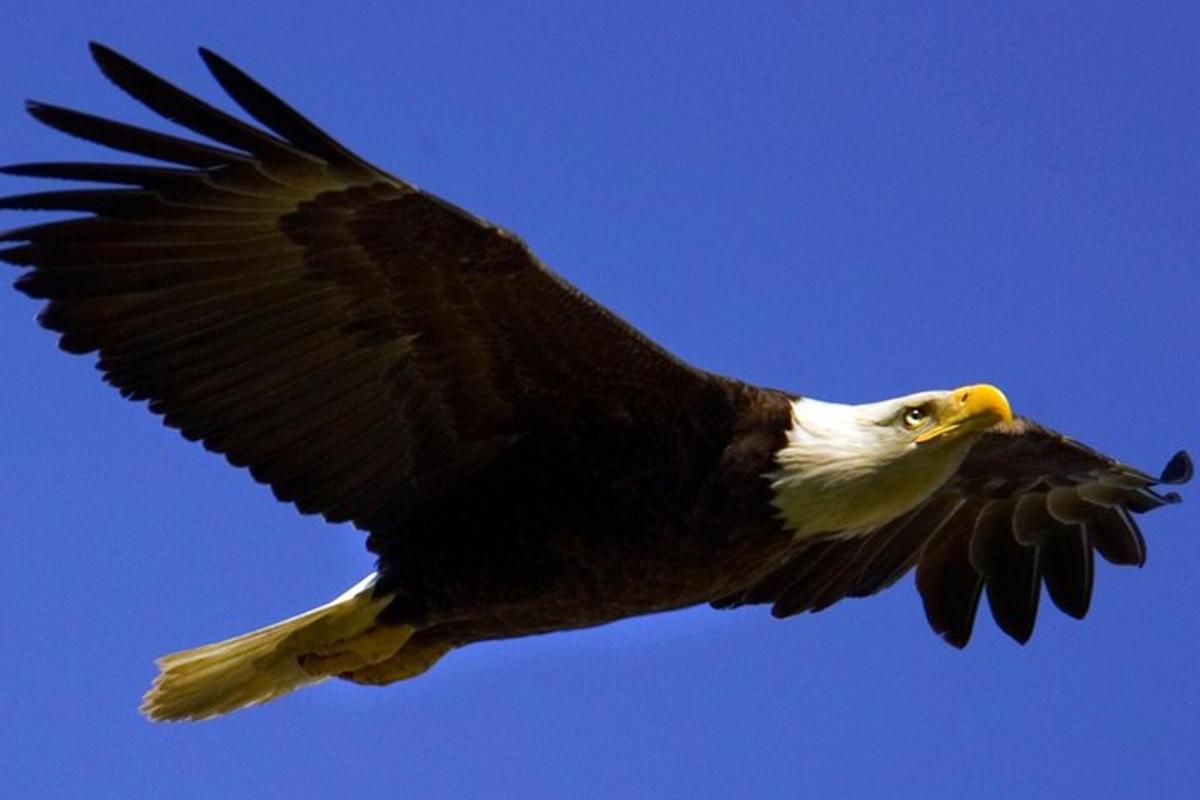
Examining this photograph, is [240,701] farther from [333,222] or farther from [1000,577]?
[1000,577]

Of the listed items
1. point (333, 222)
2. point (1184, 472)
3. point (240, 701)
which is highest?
point (333, 222)

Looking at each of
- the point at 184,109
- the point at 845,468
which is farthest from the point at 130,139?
the point at 845,468

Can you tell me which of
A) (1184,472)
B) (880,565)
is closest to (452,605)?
(880,565)

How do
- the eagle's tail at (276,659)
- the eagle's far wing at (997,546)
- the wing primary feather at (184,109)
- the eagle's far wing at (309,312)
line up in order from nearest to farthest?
the wing primary feather at (184,109), the eagle's far wing at (309,312), the eagle's tail at (276,659), the eagle's far wing at (997,546)

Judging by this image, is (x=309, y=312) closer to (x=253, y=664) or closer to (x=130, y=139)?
(x=130, y=139)

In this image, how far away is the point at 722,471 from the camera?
26.2 ft

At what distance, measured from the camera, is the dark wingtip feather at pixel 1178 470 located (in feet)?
29.8

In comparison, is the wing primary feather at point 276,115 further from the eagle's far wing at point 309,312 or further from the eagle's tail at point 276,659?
the eagle's tail at point 276,659

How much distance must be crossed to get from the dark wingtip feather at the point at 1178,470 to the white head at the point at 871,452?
125 centimetres

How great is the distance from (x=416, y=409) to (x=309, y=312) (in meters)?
0.50

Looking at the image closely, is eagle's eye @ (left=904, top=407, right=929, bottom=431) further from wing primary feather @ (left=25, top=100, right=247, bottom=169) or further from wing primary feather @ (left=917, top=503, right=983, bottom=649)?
wing primary feather @ (left=25, top=100, right=247, bottom=169)

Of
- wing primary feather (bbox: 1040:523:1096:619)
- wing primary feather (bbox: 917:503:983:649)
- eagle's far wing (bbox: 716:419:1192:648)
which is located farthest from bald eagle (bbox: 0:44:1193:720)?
wing primary feather (bbox: 1040:523:1096:619)

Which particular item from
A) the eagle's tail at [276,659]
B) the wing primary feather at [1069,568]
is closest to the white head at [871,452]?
the eagle's tail at [276,659]

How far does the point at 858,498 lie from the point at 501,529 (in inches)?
44.2
